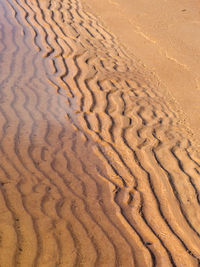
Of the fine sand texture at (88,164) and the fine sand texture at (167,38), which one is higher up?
the fine sand texture at (167,38)

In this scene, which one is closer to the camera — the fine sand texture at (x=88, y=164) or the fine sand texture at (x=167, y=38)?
the fine sand texture at (x=88, y=164)

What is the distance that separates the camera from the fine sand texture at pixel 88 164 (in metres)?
4.06

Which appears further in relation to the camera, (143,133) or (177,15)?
(177,15)

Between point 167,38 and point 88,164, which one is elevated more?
point 167,38

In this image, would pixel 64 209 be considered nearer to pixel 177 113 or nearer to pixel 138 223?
pixel 138 223

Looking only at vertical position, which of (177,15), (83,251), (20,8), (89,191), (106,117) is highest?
(177,15)

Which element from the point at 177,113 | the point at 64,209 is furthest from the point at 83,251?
the point at 177,113

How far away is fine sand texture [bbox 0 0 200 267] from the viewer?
4059 mm

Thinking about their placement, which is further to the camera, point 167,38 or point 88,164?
point 167,38

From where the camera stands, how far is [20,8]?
10297 mm

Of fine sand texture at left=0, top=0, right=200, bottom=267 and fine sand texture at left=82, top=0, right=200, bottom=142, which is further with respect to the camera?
fine sand texture at left=82, top=0, right=200, bottom=142

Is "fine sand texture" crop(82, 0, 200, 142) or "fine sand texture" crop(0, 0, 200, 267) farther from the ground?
"fine sand texture" crop(82, 0, 200, 142)

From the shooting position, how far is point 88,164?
532 cm

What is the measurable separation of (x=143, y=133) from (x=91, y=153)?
112cm
